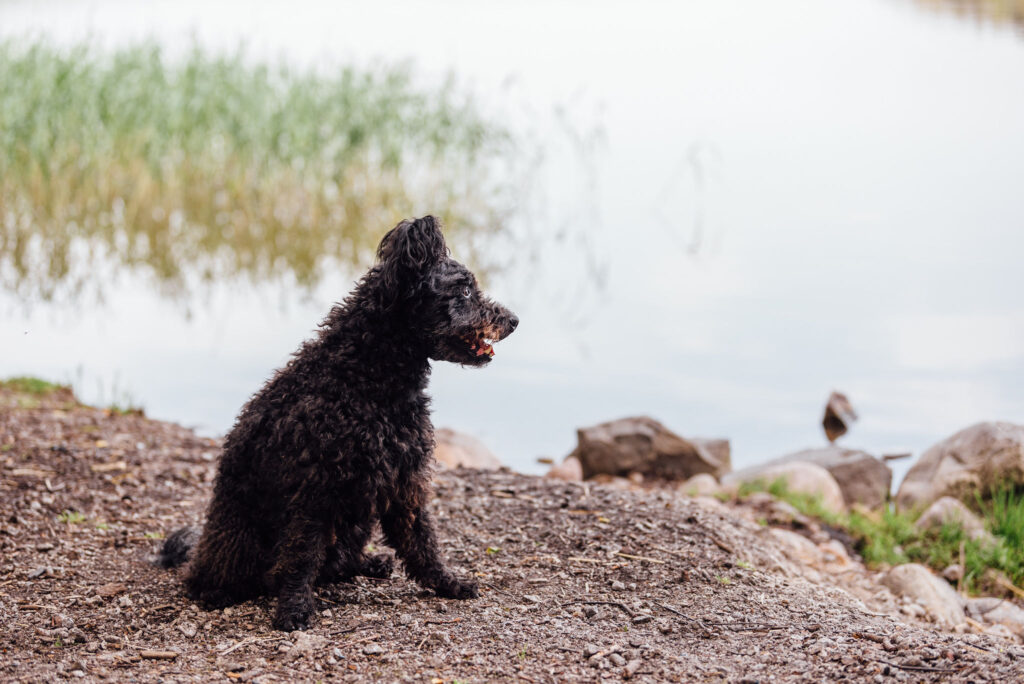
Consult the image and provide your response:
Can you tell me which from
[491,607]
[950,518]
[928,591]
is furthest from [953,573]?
[491,607]

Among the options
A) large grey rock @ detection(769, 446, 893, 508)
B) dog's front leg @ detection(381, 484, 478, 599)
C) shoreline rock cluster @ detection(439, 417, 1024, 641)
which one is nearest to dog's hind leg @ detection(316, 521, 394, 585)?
dog's front leg @ detection(381, 484, 478, 599)

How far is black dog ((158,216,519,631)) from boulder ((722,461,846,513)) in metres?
5.43

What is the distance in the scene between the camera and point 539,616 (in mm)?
5059

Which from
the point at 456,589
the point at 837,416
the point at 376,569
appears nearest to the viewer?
the point at 456,589

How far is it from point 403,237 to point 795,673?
2.71 m

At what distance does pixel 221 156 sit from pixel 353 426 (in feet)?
40.5

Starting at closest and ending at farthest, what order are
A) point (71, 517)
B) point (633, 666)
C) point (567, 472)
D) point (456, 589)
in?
point (633, 666), point (456, 589), point (71, 517), point (567, 472)

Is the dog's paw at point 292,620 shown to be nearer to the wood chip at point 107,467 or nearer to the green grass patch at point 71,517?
the green grass patch at point 71,517

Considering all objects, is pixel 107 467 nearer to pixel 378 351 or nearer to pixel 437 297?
pixel 378 351

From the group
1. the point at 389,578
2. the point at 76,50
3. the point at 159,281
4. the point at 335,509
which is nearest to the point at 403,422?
the point at 335,509

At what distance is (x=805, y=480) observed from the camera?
9.48 m

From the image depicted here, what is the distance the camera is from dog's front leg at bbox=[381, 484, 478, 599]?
4883 mm

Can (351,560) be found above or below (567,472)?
below

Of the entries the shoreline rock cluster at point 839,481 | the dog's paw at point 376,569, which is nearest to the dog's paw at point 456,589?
the dog's paw at point 376,569
